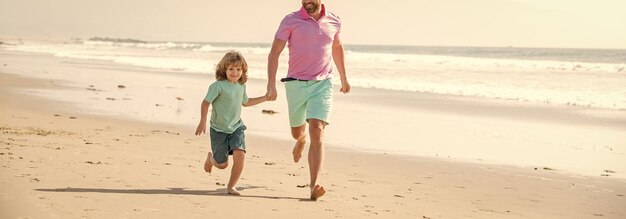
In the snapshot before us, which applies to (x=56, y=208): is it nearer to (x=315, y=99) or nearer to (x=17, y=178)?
(x=17, y=178)

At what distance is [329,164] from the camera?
833 centimetres

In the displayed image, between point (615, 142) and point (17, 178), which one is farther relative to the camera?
point (615, 142)

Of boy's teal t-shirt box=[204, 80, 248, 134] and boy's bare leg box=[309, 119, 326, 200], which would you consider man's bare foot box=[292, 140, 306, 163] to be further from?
boy's teal t-shirt box=[204, 80, 248, 134]

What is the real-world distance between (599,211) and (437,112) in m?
8.32

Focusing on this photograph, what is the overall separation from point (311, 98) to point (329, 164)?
1.96 meters

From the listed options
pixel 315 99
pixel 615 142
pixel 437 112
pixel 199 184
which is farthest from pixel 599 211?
pixel 437 112

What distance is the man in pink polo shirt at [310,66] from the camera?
6445 millimetres

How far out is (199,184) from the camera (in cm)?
668

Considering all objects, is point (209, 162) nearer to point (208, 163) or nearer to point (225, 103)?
point (208, 163)

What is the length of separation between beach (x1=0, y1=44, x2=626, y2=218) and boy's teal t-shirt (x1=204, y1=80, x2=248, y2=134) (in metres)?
0.51

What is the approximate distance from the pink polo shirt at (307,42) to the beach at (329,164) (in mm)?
951

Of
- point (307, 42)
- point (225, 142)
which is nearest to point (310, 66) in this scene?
point (307, 42)

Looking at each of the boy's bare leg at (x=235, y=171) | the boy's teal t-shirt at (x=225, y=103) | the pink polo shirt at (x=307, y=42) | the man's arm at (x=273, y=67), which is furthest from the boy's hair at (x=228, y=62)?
the boy's bare leg at (x=235, y=171)

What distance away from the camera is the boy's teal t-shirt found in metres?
6.37
